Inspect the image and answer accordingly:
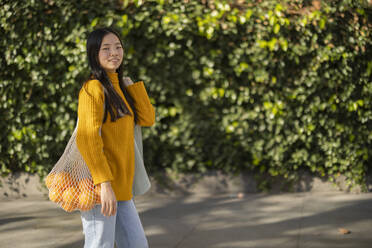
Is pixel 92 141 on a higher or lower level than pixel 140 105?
lower

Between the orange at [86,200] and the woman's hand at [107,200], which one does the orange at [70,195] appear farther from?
the woman's hand at [107,200]

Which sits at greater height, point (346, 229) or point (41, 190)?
point (41, 190)

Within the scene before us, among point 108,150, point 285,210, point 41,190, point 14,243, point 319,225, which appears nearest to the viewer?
point 108,150

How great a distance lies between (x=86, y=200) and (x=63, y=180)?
0.18 m

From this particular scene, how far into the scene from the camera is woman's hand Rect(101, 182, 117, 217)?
102 inches

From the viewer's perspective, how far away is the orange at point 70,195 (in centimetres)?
263

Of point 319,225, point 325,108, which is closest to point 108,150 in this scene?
point 319,225

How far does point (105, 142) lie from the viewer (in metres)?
2.73

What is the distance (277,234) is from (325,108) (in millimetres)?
1900

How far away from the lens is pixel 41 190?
6.39 meters

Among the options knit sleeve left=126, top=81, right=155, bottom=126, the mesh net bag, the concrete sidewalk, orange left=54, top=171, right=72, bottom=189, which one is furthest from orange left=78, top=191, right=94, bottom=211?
the concrete sidewalk

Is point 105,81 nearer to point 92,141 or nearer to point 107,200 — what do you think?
point 92,141

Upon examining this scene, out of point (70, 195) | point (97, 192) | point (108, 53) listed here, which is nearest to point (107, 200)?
point (97, 192)

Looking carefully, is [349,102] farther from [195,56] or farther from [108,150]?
[108,150]
